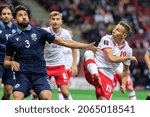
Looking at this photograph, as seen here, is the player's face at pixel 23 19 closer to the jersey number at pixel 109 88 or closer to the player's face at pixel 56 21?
the jersey number at pixel 109 88

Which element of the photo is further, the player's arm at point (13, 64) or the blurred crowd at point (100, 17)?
the blurred crowd at point (100, 17)

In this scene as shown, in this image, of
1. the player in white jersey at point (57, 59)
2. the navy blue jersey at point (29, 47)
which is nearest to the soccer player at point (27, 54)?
the navy blue jersey at point (29, 47)

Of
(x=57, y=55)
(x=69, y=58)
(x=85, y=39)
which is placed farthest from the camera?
(x=85, y=39)

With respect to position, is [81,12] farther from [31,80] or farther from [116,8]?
[31,80]

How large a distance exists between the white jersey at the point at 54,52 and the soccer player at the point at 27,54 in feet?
8.98

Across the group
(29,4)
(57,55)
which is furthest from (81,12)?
(57,55)

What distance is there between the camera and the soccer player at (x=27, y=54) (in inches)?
407

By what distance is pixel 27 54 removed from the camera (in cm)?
1037

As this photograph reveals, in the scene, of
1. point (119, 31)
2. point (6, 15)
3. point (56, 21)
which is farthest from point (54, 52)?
point (119, 31)

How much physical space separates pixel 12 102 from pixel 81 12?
2105 centimetres

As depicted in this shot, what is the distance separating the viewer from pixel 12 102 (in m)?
8.27

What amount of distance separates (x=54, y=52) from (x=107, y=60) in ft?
6.60

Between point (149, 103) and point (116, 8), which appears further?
point (116, 8)

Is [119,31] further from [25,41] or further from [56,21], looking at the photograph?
[56,21]
